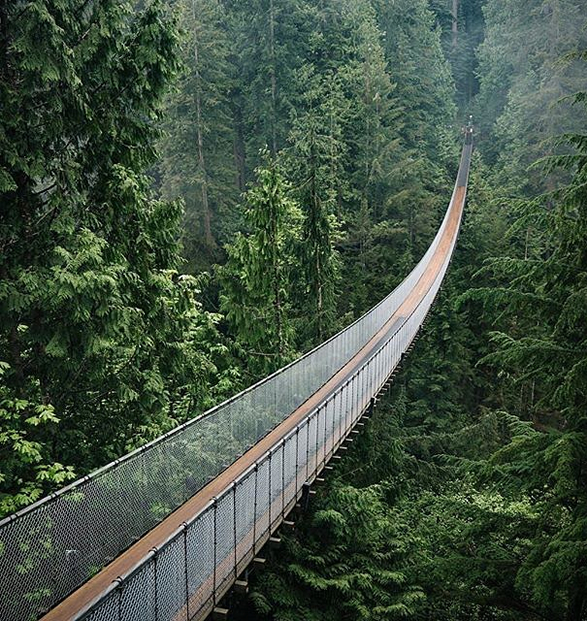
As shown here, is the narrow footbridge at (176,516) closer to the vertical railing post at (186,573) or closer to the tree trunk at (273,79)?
the vertical railing post at (186,573)

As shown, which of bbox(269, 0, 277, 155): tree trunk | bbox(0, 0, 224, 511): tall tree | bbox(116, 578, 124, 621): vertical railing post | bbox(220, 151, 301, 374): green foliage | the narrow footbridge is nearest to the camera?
bbox(116, 578, 124, 621): vertical railing post

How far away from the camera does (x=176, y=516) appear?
7.07m

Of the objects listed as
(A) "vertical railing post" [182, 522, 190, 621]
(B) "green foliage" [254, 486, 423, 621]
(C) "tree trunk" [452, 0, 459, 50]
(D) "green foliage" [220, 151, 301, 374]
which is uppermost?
(C) "tree trunk" [452, 0, 459, 50]

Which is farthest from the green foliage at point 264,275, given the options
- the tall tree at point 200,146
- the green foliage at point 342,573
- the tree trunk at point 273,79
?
the tree trunk at point 273,79

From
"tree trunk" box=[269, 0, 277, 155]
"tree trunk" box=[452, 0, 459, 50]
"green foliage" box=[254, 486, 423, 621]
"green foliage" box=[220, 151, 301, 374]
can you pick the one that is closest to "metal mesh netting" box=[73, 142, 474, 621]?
"green foliage" box=[254, 486, 423, 621]

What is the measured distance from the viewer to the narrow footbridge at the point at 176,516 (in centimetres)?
511

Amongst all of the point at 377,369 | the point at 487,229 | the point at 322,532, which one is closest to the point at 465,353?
the point at 487,229

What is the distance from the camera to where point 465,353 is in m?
22.3

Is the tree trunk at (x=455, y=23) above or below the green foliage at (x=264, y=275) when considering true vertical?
above

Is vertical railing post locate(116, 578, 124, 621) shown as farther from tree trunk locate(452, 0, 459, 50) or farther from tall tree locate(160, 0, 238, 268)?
tree trunk locate(452, 0, 459, 50)

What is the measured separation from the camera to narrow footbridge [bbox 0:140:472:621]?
5109 millimetres

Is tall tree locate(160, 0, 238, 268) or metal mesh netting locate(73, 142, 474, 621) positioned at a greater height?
tall tree locate(160, 0, 238, 268)

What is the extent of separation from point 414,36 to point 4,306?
34657mm

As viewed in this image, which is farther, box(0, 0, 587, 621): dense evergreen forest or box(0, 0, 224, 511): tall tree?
box(0, 0, 587, 621): dense evergreen forest
